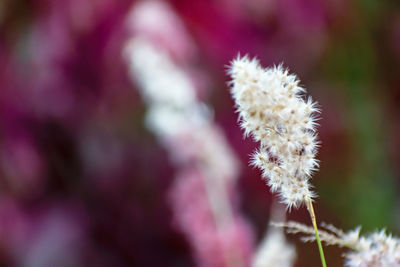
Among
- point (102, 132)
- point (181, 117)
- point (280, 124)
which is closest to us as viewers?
point (280, 124)

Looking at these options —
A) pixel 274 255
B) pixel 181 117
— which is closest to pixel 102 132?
pixel 181 117

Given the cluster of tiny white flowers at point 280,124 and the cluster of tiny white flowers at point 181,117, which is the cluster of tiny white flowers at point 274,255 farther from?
the cluster of tiny white flowers at point 181,117

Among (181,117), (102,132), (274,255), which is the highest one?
(102,132)

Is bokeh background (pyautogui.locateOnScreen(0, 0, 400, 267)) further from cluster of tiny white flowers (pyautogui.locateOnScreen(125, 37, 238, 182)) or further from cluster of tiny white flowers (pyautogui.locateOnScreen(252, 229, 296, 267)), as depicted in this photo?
cluster of tiny white flowers (pyautogui.locateOnScreen(252, 229, 296, 267))

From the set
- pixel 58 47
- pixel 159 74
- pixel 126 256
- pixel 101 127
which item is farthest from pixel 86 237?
pixel 159 74

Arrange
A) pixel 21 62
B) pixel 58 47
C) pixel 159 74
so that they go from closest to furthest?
1. pixel 159 74
2. pixel 58 47
3. pixel 21 62

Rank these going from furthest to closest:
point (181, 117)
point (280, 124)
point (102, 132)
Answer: point (102, 132), point (181, 117), point (280, 124)

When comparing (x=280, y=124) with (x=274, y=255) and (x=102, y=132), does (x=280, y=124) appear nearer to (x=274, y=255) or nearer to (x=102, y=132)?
(x=274, y=255)

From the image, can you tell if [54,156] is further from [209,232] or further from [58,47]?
[209,232]
